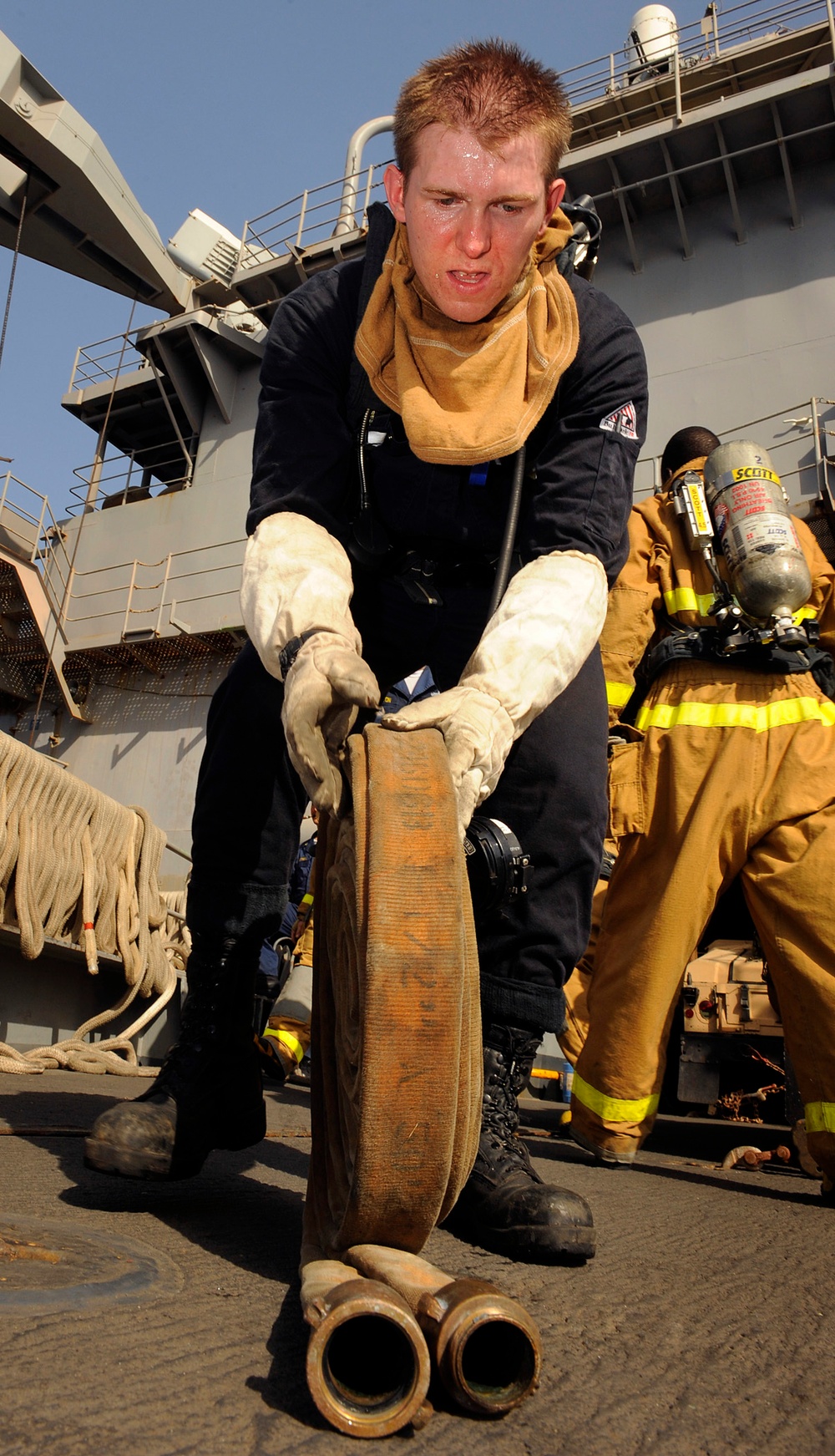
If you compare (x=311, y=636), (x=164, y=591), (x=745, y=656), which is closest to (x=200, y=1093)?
(x=311, y=636)

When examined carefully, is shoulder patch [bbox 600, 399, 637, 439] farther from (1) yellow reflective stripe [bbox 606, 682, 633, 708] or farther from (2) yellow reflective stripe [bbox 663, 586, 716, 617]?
(2) yellow reflective stripe [bbox 663, 586, 716, 617]

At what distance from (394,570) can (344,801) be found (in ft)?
2.78

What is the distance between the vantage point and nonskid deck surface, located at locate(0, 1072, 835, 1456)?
64 cm

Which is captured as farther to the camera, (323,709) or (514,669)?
(514,669)

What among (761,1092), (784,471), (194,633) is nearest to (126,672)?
(194,633)

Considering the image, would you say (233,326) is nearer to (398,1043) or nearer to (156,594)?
(156,594)

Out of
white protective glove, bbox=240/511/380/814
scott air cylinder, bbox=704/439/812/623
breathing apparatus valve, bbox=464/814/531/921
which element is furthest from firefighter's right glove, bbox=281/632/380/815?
scott air cylinder, bbox=704/439/812/623

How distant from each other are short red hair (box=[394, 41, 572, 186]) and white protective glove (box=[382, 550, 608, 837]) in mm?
704

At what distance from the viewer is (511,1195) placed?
48.5 inches

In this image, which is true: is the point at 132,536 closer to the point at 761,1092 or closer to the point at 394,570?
the point at 761,1092

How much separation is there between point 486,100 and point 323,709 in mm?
1103

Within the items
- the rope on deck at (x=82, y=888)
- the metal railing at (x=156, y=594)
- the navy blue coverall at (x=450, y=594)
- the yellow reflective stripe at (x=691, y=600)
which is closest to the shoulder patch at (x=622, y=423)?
the navy blue coverall at (x=450, y=594)

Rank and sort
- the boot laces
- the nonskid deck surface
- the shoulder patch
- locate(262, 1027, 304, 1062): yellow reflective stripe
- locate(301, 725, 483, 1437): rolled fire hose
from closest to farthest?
1. the nonskid deck surface
2. locate(301, 725, 483, 1437): rolled fire hose
3. the boot laces
4. the shoulder patch
5. locate(262, 1027, 304, 1062): yellow reflective stripe

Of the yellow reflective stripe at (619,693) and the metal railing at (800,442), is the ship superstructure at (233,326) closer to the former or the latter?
the metal railing at (800,442)
